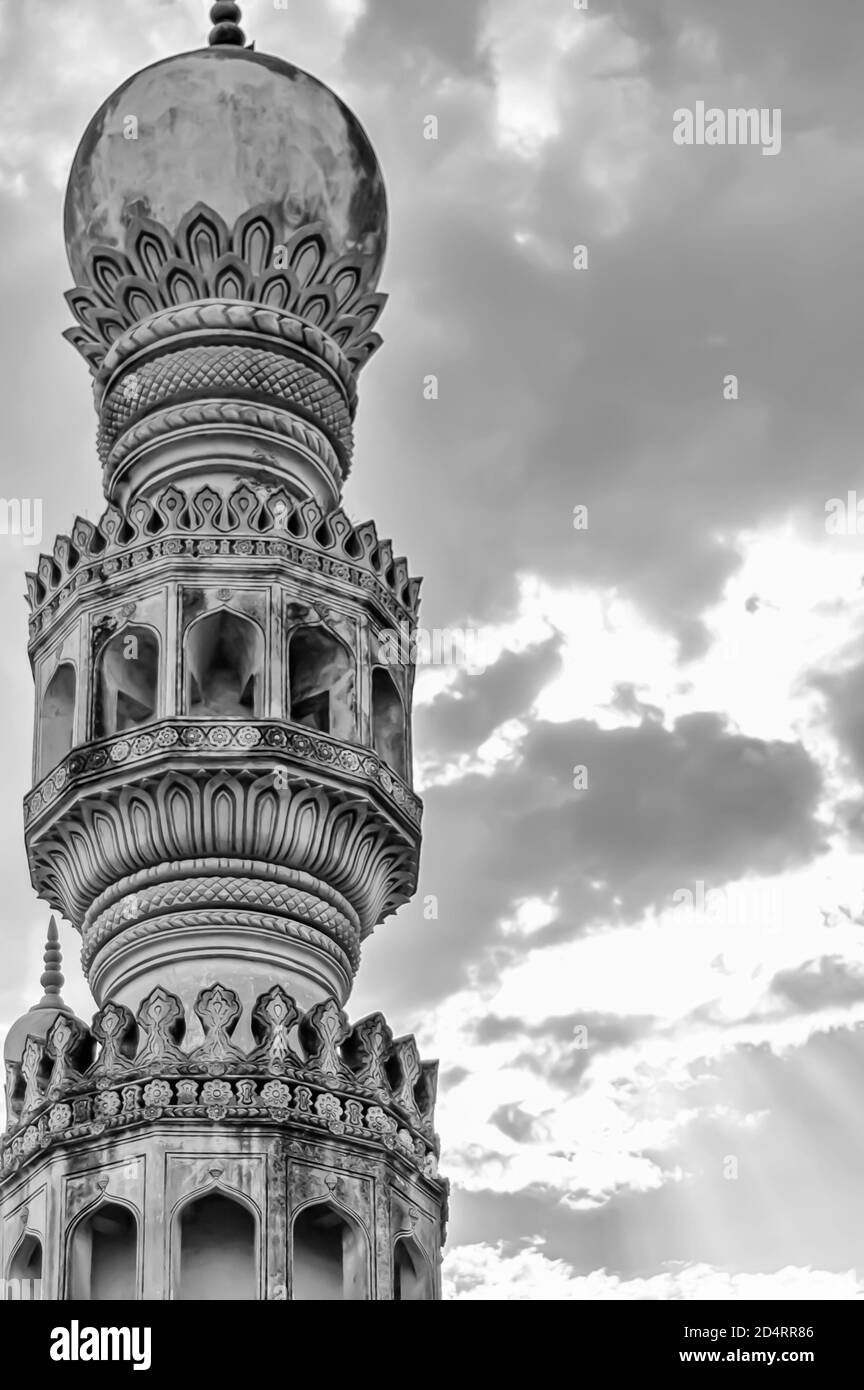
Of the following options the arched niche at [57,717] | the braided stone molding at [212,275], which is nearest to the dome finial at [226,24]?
the braided stone molding at [212,275]

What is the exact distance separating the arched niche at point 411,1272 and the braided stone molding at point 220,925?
2.28 meters

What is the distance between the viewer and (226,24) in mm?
23141

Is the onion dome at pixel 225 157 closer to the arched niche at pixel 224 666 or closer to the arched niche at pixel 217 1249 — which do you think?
the arched niche at pixel 224 666

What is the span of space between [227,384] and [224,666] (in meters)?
2.55

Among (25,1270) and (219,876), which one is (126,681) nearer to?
(219,876)

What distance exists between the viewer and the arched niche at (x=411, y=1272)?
17.6 meters

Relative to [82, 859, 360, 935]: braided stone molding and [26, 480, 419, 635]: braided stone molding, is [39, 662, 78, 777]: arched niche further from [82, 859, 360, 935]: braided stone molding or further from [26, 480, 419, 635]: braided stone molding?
[82, 859, 360, 935]: braided stone molding

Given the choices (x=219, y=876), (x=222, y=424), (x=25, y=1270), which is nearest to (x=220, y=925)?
(x=219, y=876)

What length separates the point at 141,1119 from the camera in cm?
1681

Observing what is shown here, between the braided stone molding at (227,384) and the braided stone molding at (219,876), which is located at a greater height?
the braided stone molding at (227,384)
